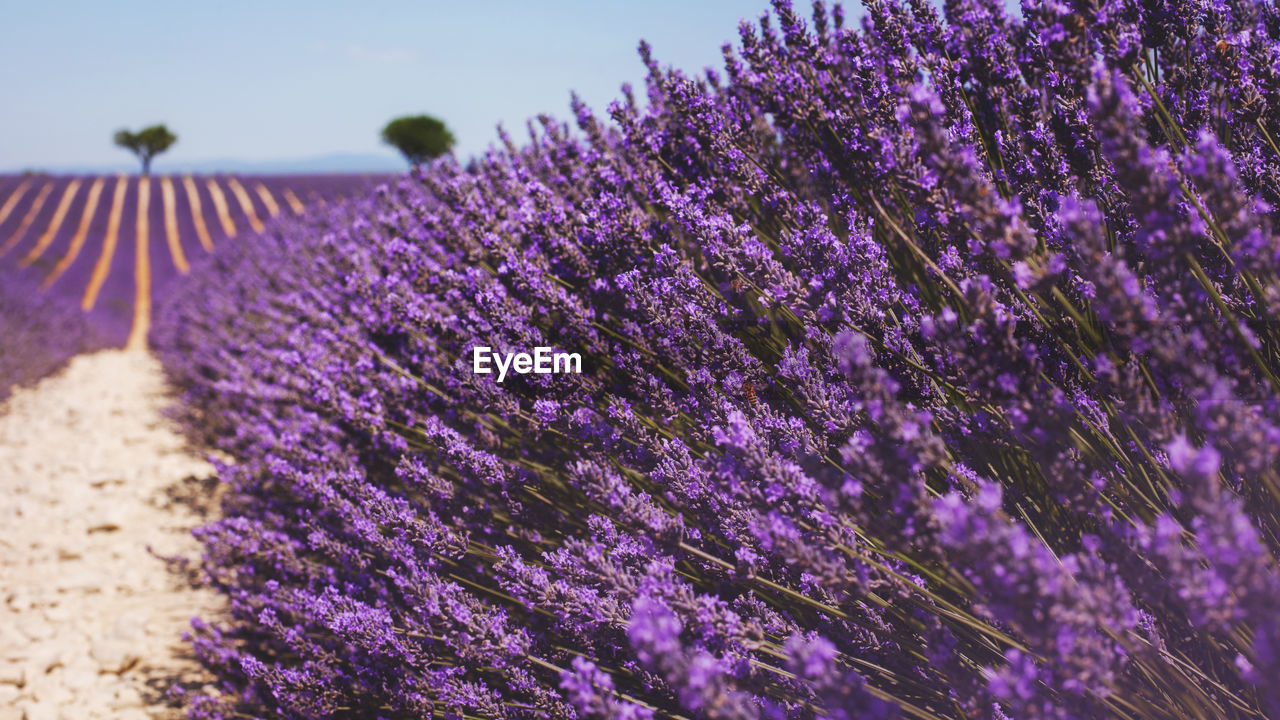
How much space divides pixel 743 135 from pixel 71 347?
10756 millimetres

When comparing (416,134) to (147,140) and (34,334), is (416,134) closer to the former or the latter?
(34,334)

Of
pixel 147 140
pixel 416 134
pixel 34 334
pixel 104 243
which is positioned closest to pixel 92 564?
pixel 34 334

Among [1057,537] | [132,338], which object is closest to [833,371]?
[1057,537]

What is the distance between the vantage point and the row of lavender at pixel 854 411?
90cm

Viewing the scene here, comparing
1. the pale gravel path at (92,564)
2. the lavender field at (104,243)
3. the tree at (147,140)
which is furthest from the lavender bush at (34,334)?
the tree at (147,140)

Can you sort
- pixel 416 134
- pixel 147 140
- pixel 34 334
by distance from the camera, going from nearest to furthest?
1. pixel 34 334
2. pixel 416 134
3. pixel 147 140

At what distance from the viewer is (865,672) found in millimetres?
1345

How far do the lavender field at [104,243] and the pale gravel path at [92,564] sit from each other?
216cm

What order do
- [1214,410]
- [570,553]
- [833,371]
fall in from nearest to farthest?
[1214,410]
[833,371]
[570,553]

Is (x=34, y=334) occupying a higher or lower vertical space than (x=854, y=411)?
lower

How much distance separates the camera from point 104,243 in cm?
2092

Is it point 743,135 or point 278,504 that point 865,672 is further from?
point 278,504

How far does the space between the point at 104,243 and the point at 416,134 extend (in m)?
9.36

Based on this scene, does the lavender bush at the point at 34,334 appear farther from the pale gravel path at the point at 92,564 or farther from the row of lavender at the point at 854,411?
the row of lavender at the point at 854,411
